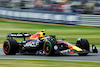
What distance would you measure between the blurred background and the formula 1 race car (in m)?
14.3

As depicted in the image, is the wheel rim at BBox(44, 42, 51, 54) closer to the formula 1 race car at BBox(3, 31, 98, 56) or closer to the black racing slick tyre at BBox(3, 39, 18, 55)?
the formula 1 race car at BBox(3, 31, 98, 56)

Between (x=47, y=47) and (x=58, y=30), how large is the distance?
1310cm

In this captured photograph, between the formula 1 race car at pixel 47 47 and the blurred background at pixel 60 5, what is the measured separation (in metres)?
14.3

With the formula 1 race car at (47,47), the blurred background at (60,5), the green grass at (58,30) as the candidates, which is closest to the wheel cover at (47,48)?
the formula 1 race car at (47,47)

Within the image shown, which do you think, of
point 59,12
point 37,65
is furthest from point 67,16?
point 37,65

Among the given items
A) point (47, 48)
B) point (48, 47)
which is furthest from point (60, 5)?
point (48, 47)

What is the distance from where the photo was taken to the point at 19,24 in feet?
89.8

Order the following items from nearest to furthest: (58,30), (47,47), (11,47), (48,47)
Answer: (48,47) → (47,47) → (11,47) → (58,30)

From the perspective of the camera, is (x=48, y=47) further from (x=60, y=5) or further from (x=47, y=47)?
(x=60, y=5)

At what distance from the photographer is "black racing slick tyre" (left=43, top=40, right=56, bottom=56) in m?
9.96

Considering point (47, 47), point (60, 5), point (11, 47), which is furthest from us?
point (60, 5)

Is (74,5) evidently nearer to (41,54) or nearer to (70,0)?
(70,0)

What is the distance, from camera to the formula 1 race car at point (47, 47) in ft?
32.9

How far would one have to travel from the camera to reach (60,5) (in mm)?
27547
